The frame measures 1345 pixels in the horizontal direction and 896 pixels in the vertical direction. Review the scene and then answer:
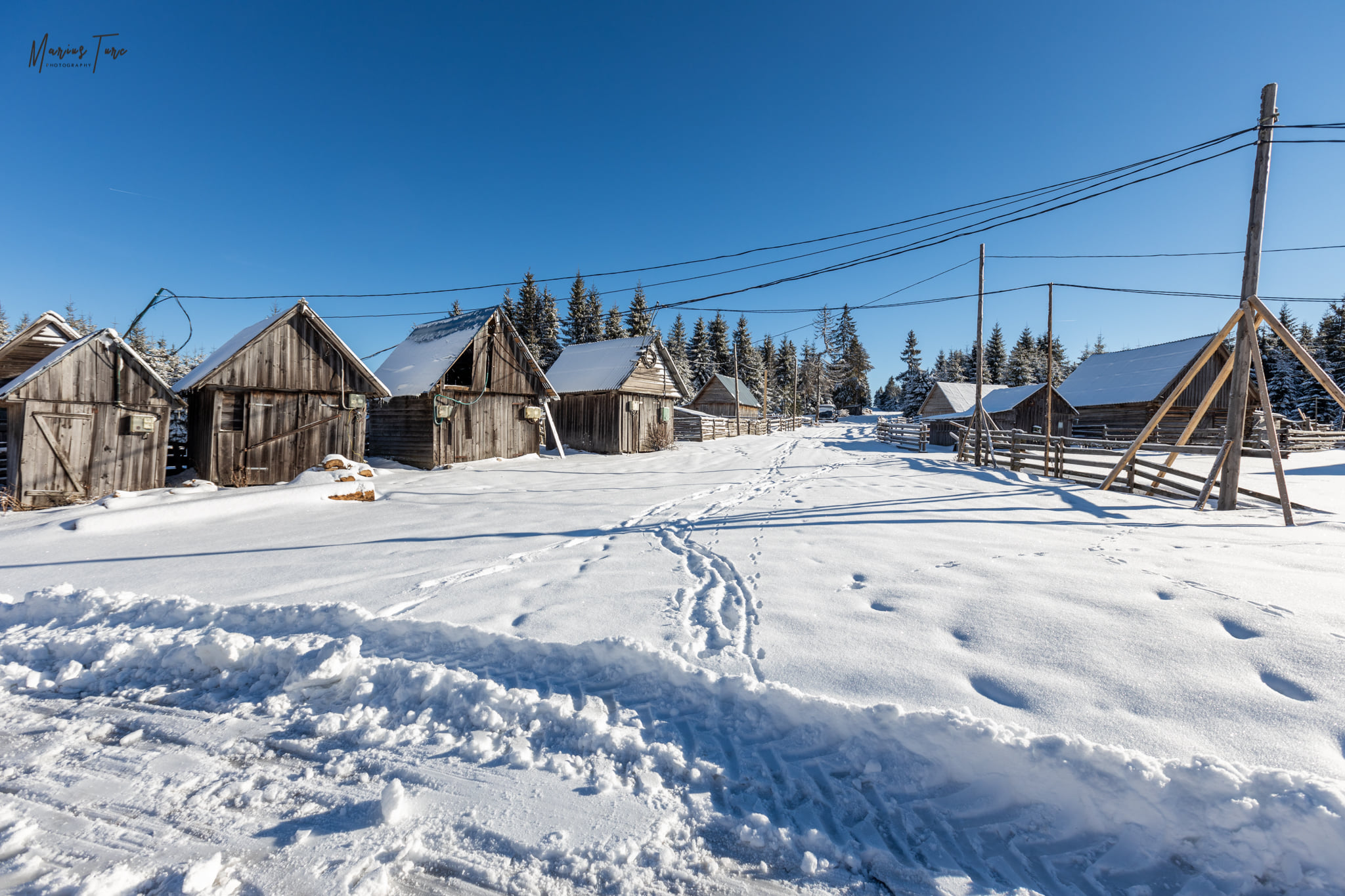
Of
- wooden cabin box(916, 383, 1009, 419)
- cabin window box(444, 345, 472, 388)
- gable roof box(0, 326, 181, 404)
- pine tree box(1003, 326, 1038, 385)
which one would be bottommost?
gable roof box(0, 326, 181, 404)

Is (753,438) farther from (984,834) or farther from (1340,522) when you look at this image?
(984,834)

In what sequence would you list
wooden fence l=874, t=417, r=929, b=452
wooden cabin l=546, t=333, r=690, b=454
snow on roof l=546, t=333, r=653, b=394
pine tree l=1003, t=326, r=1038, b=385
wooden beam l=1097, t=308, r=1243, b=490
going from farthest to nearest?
pine tree l=1003, t=326, r=1038, b=385 → wooden fence l=874, t=417, r=929, b=452 → snow on roof l=546, t=333, r=653, b=394 → wooden cabin l=546, t=333, r=690, b=454 → wooden beam l=1097, t=308, r=1243, b=490

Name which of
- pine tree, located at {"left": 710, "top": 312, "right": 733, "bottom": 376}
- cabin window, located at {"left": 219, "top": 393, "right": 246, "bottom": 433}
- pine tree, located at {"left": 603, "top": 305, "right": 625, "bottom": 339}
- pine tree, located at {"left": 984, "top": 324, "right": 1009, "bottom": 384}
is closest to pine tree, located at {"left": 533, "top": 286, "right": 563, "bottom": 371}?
pine tree, located at {"left": 603, "top": 305, "right": 625, "bottom": 339}

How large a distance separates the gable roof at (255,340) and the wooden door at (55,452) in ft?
7.64

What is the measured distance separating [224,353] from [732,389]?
4149 centimetres

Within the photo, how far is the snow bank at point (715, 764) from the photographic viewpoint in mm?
2137

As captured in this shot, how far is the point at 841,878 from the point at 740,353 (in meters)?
62.3

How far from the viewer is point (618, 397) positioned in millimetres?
23391

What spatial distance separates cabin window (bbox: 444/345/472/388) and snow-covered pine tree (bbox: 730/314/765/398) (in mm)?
45724

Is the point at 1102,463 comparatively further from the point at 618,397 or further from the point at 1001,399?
the point at 1001,399

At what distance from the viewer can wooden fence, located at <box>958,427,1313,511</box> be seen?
10.5 metres

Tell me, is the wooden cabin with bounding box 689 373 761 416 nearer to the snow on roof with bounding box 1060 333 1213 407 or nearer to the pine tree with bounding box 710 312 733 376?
the pine tree with bounding box 710 312 733 376

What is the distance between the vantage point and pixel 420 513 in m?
9.65

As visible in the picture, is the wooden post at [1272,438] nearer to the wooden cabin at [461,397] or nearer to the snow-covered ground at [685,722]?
the snow-covered ground at [685,722]
